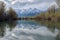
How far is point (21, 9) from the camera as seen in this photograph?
9.43m

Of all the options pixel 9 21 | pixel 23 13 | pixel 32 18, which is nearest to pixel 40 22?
pixel 32 18

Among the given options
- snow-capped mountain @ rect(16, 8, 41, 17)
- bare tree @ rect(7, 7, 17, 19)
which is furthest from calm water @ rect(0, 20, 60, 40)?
snow-capped mountain @ rect(16, 8, 41, 17)

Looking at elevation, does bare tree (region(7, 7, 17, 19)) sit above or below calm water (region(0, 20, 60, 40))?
above

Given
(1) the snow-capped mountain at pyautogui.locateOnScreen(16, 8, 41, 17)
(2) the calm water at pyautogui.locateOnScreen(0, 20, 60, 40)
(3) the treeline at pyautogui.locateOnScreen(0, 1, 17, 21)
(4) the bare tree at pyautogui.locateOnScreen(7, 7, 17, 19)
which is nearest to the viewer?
(2) the calm water at pyautogui.locateOnScreen(0, 20, 60, 40)

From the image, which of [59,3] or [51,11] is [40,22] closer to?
[51,11]

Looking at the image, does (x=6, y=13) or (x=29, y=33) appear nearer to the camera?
(x=29, y=33)

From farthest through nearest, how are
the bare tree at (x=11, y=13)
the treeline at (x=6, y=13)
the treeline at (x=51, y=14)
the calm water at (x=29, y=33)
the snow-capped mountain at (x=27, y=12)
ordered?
the treeline at (x=51, y=14) → the treeline at (x=6, y=13) → the snow-capped mountain at (x=27, y=12) → the bare tree at (x=11, y=13) → the calm water at (x=29, y=33)

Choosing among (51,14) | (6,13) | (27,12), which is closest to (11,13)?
(6,13)

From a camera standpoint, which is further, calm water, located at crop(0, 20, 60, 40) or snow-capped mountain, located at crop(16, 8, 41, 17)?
snow-capped mountain, located at crop(16, 8, 41, 17)

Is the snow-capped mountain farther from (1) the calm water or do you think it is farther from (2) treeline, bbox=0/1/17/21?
(1) the calm water

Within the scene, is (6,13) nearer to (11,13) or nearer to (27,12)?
(11,13)

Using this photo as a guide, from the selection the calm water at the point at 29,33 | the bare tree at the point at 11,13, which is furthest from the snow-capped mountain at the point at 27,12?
the calm water at the point at 29,33

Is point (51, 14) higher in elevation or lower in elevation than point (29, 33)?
higher

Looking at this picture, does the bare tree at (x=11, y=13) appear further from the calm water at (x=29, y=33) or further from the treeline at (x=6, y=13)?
the calm water at (x=29, y=33)
